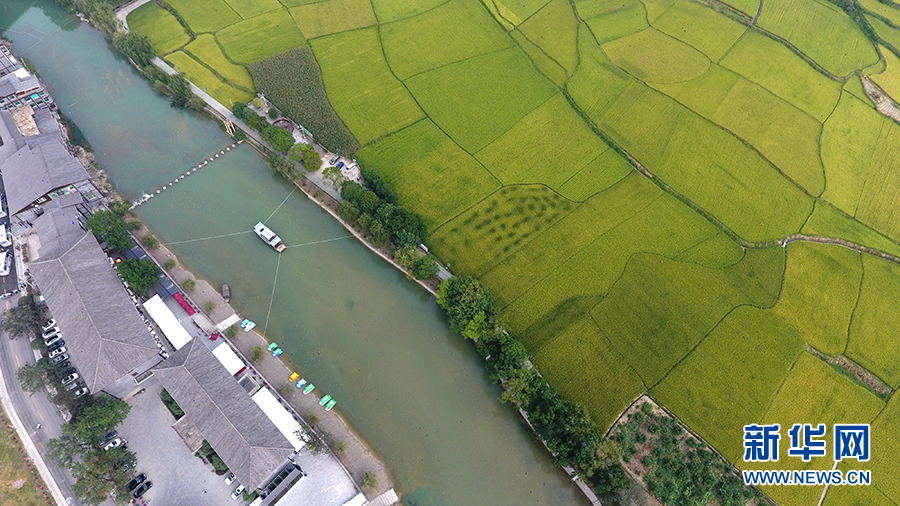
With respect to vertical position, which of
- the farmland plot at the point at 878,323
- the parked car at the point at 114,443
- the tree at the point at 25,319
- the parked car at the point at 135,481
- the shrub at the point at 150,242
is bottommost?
the farmland plot at the point at 878,323

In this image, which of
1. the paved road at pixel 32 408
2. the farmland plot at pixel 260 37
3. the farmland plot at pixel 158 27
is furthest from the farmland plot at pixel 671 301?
the farmland plot at pixel 158 27

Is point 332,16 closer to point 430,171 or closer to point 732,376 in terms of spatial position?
point 430,171

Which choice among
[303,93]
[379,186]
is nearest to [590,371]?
[379,186]

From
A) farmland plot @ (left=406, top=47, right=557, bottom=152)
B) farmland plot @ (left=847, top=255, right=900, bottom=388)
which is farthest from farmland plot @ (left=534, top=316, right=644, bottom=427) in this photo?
farmland plot @ (left=406, top=47, right=557, bottom=152)

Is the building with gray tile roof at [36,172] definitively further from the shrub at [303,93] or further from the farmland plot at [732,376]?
the farmland plot at [732,376]

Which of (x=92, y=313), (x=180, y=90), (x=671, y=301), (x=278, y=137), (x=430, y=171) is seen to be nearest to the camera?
(x=92, y=313)

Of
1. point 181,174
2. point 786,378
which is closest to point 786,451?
point 786,378
